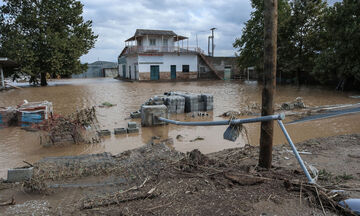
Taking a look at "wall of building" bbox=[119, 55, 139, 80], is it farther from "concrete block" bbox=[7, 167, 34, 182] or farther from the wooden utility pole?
the wooden utility pole

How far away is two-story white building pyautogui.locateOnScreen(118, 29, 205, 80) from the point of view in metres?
36.4

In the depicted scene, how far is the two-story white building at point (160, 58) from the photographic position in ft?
120

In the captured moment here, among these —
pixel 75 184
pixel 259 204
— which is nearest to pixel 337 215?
pixel 259 204

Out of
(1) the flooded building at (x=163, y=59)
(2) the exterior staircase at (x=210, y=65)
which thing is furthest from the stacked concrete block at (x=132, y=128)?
(2) the exterior staircase at (x=210, y=65)

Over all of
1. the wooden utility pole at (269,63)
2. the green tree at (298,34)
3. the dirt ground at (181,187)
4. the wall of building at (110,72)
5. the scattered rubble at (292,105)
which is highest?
the green tree at (298,34)

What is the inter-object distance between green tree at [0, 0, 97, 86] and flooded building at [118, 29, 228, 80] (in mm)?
9851

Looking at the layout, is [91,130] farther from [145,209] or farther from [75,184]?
[145,209]

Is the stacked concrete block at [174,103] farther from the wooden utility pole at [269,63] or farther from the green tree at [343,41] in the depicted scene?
the green tree at [343,41]

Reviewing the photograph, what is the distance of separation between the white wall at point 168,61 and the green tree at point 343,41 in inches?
854

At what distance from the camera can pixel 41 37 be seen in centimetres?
2597

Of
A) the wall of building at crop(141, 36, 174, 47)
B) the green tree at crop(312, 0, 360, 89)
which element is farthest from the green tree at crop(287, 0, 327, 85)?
the wall of building at crop(141, 36, 174, 47)

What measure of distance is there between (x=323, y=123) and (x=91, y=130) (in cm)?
856

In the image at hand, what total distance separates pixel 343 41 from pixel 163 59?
955 inches

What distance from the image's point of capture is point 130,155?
5746mm
